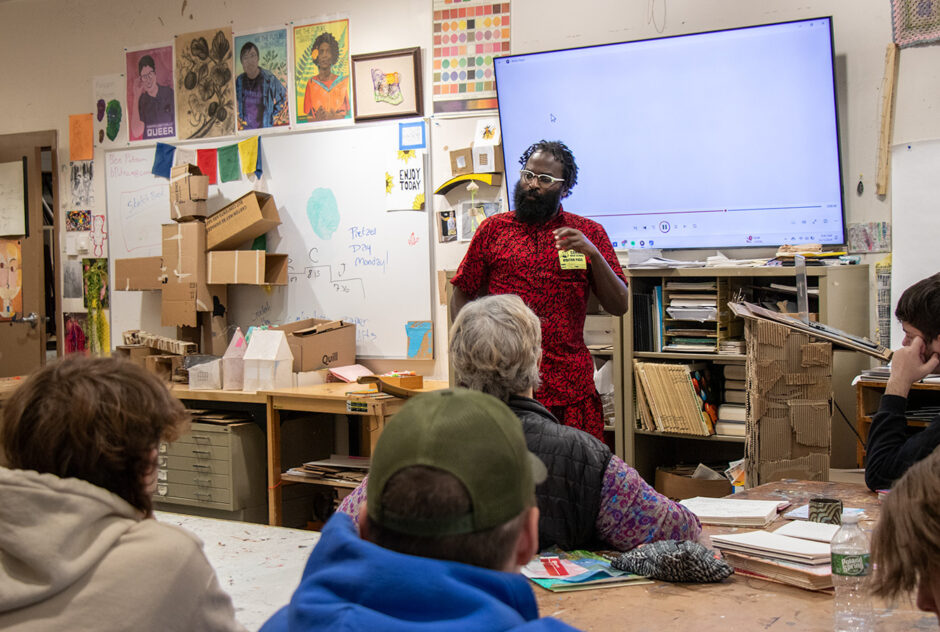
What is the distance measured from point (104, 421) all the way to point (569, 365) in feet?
6.85

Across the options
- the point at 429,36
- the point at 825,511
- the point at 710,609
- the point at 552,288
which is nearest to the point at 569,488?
the point at 710,609

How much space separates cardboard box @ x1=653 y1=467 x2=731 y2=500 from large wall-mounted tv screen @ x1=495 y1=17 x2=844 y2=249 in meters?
1.02

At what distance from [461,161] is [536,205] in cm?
133

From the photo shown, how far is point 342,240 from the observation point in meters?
4.77

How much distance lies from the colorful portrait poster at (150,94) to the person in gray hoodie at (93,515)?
4.42m

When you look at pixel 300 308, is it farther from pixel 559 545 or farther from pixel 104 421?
pixel 104 421

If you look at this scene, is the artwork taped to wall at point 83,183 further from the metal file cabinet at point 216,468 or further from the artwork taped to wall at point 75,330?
the metal file cabinet at point 216,468

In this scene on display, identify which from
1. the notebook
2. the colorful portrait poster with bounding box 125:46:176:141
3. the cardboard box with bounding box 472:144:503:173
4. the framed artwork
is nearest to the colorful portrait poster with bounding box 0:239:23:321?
the colorful portrait poster with bounding box 125:46:176:141

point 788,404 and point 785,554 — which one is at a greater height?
point 788,404

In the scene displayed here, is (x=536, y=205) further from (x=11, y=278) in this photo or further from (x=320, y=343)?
(x=11, y=278)

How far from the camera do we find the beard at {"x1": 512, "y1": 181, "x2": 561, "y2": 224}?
3158 mm

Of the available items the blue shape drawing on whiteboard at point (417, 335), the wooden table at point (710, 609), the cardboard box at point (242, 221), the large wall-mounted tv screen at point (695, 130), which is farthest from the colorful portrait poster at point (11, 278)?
the wooden table at point (710, 609)

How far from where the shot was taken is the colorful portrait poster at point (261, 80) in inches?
194

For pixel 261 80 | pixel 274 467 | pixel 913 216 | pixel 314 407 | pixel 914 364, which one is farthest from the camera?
pixel 261 80
